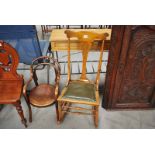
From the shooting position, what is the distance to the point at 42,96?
1863mm

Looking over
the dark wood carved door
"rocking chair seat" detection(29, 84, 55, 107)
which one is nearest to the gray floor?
the dark wood carved door

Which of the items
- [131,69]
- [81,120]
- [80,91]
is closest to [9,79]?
[80,91]

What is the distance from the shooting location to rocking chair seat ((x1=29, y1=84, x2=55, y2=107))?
1785mm

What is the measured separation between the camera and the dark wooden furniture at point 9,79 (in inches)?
63.4

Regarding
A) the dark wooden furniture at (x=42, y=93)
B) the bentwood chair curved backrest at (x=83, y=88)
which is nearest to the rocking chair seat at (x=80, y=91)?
the bentwood chair curved backrest at (x=83, y=88)

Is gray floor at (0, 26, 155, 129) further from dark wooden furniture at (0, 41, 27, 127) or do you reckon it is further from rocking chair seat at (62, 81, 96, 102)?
rocking chair seat at (62, 81, 96, 102)

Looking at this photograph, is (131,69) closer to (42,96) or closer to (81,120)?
(81,120)

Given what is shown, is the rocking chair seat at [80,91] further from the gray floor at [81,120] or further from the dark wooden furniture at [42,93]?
the gray floor at [81,120]

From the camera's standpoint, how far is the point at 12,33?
7.61 ft

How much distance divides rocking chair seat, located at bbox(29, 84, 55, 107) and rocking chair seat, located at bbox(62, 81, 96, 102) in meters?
0.21

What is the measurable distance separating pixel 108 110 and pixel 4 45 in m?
1.48

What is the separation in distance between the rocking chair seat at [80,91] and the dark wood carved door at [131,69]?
0.72 feet

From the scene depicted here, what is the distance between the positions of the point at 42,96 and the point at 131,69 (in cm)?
104
